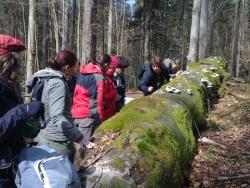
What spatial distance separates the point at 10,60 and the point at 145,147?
6.55ft

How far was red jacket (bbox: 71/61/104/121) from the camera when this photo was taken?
5852 millimetres

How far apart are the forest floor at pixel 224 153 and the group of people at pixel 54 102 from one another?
1.72m

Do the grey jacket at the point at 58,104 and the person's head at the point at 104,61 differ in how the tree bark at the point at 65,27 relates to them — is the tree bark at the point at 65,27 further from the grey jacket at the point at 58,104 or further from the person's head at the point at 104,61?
the grey jacket at the point at 58,104

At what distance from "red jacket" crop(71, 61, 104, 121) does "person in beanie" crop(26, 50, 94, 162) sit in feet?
4.97

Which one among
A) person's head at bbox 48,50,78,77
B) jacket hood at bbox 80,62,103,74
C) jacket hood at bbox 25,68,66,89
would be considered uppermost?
person's head at bbox 48,50,78,77

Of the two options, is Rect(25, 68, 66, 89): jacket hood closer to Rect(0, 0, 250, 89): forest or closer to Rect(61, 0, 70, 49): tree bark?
Rect(0, 0, 250, 89): forest

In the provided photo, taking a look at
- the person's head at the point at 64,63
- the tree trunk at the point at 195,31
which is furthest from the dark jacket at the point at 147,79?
the tree trunk at the point at 195,31

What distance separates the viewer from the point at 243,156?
714 centimetres

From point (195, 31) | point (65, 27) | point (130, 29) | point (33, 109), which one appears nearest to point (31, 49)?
point (195, 31)

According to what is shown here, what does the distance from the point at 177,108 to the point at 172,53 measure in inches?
2013

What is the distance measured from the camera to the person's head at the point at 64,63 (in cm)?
427

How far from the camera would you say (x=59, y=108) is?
13.0 ft

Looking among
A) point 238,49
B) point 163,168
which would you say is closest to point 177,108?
point 163,168

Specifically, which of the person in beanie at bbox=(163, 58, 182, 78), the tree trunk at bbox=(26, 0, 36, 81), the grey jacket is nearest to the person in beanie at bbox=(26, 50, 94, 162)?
the grey jacket
